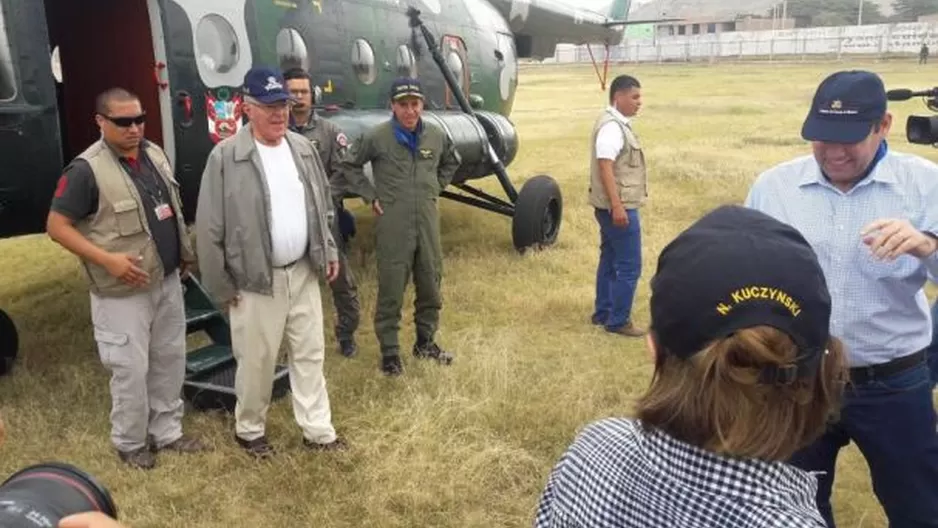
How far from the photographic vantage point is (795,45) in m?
55.8

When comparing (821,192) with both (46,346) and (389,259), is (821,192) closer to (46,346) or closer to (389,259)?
(389,259)

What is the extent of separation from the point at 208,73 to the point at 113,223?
2.01m

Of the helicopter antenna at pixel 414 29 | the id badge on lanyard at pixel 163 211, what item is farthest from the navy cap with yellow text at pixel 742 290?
the helicopter antenna at pixel 414 29

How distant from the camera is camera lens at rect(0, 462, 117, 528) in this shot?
1.20 m

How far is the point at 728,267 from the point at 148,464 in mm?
3649

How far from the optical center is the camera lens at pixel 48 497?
3.95 feet

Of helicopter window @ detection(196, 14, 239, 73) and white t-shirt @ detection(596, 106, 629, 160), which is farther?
white t-shirt @ detection(596, 106, 629, 160)

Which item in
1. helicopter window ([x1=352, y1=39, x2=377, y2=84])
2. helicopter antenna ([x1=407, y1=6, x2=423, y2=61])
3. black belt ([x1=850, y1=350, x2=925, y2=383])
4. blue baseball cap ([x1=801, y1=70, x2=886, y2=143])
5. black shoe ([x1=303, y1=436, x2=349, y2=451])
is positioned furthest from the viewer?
helicopter antenna ([x1=407, y1=6, x2=423, y2=61])

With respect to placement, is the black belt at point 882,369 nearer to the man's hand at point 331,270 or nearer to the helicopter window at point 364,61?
the man's hand at point 331,270

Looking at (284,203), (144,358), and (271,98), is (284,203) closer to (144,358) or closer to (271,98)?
(271,98)

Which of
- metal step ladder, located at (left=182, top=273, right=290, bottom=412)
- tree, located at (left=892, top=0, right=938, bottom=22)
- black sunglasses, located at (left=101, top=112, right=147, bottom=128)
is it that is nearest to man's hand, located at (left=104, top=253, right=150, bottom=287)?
black sunglasses, located at (left=101, top=112, right=147, bottom=128)

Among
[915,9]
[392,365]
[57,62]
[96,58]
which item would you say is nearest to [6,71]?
[96,58]

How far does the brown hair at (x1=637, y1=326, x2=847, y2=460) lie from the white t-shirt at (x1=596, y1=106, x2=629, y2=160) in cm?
473

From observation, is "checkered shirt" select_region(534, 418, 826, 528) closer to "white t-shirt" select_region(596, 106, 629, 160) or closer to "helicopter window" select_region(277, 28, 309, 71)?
"white t-shirt" select_region(596, 106, 629, 160)
